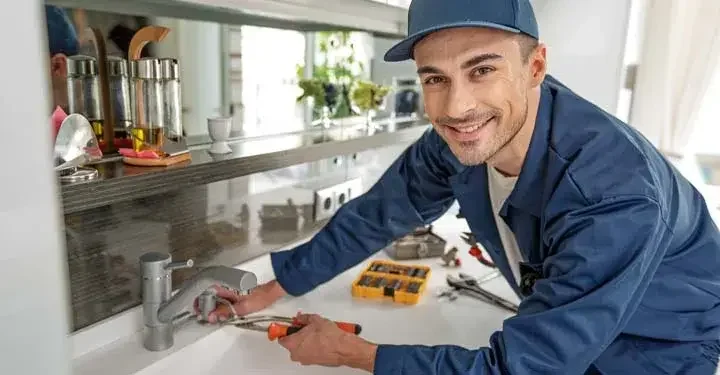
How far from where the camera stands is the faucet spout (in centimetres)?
88

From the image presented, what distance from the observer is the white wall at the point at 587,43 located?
1.71 meters

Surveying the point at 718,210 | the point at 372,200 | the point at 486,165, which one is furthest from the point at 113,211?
the point at 718,210

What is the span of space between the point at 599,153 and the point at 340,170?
0.92 meters

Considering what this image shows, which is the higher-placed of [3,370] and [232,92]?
[232,92]

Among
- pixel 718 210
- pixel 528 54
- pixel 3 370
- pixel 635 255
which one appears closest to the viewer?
pixel 3 370

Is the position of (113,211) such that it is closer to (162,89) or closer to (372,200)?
(162,89)

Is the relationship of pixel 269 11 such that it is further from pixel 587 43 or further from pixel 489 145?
pixel 587 43

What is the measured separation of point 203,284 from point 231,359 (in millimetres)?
167

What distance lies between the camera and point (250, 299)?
3.84 feet

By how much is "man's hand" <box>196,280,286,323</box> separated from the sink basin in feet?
0.16

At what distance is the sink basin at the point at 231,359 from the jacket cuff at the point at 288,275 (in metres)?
0.14

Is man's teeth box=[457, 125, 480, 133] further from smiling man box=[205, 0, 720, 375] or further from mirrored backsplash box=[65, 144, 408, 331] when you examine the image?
mirrored backsplash box=[65, 144, 408, 331]

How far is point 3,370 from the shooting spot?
1.52 feet

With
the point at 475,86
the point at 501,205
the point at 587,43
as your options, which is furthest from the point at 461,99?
the point at 587,43
